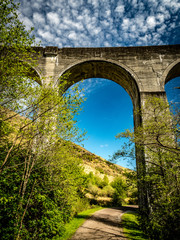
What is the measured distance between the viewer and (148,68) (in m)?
9.99

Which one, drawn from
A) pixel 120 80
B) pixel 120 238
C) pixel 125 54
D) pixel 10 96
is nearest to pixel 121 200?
pixel 120 238

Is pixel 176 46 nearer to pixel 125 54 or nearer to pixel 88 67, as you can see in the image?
pixel 125 54

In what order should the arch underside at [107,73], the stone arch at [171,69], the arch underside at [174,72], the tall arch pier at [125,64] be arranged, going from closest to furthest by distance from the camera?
the stone arch at [171,69]
the tall arch pier at [125,64]
the arch underside at [174,72]
the arch underside at [107,73]

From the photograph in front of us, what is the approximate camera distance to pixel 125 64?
10.2m

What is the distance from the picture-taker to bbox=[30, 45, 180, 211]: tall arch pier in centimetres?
972

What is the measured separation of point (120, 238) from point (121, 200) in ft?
69.8

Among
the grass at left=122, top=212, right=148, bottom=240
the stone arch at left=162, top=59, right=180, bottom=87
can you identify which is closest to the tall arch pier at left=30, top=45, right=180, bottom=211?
the stone arch at left=162, top=59, right=180, bottom=87

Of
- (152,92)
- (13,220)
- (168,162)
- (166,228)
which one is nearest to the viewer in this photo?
(13,220)

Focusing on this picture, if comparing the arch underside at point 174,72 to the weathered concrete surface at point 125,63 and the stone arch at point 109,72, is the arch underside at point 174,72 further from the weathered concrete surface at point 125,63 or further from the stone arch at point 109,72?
the stone arch at point 109,72

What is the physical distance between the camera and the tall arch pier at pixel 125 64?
9719mm

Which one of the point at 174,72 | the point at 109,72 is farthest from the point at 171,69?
the point at 109,72

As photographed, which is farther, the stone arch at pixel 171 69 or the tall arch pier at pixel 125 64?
the tall arch pier at pixel 125 64

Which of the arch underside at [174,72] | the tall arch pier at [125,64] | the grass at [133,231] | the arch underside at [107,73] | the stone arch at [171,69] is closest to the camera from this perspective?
the grass at [133,231]

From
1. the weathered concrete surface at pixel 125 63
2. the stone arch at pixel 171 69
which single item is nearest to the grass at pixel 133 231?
the weathered concrete surface at pixel 125 63
